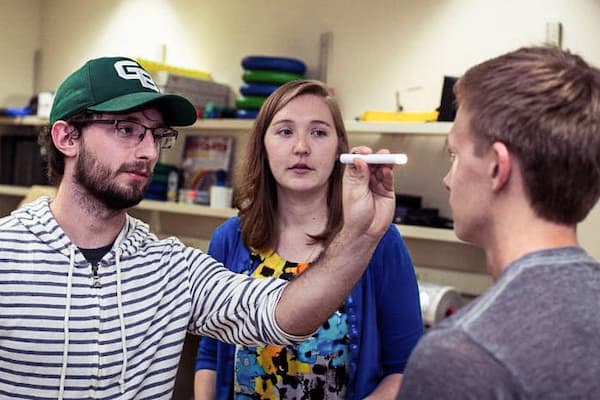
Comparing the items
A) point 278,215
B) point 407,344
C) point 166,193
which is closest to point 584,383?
point 407,344

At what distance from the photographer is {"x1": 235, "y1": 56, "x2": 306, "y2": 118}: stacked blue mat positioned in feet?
11.1

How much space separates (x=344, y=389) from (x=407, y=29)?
2.17 m

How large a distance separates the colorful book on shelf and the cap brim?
2.26 metres

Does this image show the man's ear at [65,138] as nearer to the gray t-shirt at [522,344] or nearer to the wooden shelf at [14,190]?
the gray t-shirt at [522,344]

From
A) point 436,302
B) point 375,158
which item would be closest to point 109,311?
point 375,158

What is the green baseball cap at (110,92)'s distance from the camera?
1.40 metres

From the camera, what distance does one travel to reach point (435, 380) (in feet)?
2.61

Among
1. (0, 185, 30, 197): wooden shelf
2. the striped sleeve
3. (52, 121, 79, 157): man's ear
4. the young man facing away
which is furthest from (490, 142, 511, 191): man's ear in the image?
(0, 185, 30, 197): wooden shelf

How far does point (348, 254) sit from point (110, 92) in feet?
1.97

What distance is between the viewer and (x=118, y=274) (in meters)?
1.39

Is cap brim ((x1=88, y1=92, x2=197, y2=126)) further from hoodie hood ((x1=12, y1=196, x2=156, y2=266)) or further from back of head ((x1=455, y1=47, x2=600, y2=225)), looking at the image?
back of head ((x1=455, y1=47, x2=600, y2=225))

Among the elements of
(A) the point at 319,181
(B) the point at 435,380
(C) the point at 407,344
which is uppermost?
(A) the point at 319,181

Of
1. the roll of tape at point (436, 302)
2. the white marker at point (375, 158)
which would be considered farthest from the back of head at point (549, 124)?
the roll of tape at point (436, 302)

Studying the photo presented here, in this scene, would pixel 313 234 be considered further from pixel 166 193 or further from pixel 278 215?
pixel 166 193
